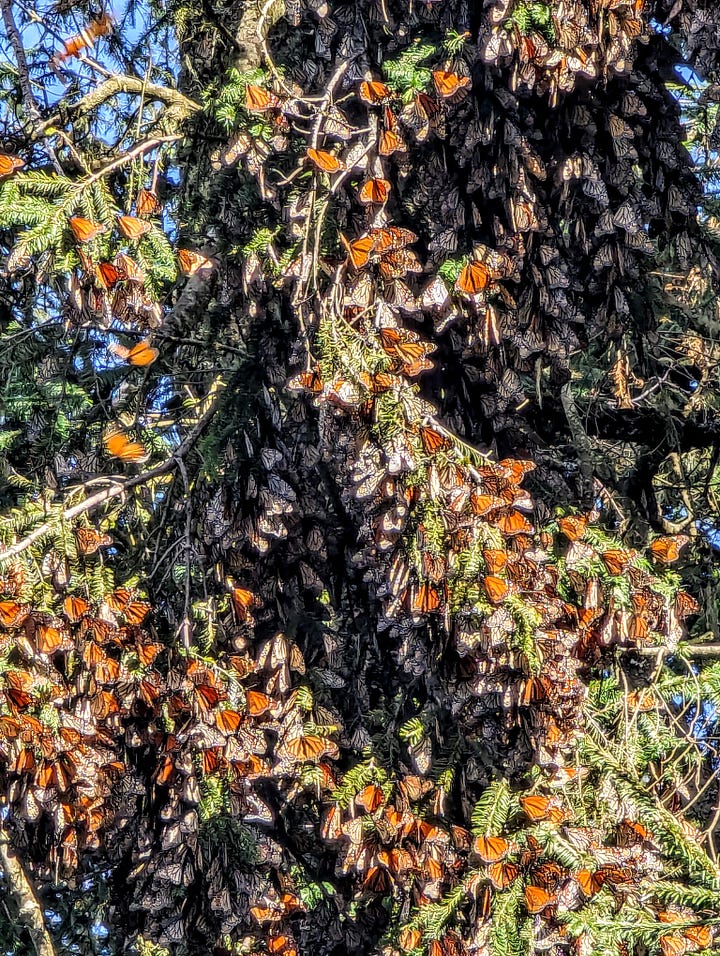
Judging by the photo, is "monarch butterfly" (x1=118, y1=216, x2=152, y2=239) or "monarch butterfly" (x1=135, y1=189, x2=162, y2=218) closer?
"monarch butterfly" (x1=118, y1=216, x2=152, y2=239)

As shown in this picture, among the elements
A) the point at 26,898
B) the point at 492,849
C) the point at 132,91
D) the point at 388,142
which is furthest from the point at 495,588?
the point at 132,91

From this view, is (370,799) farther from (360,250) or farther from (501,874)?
(360,250)

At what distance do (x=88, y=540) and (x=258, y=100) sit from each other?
1.08m

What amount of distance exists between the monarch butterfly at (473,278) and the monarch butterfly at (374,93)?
0.41 metres

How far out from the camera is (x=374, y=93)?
Answer: 2.28 meters

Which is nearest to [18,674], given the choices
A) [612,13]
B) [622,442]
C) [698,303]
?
[612,13]

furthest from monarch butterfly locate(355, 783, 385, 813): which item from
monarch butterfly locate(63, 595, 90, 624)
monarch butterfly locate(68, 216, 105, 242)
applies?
monarch butterfly locate(68, 216, 105, 242)

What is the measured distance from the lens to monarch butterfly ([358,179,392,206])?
2.28m

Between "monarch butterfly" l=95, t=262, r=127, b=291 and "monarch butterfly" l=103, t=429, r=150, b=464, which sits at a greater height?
"monarch butterfly" l=95, t=262, r=127, b=291

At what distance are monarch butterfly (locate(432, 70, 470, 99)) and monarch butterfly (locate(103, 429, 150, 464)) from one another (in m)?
1.22

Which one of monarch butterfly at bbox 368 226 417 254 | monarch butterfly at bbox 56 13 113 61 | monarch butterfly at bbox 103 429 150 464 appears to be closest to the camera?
monarch butterfly at bbox 368 226 417 254

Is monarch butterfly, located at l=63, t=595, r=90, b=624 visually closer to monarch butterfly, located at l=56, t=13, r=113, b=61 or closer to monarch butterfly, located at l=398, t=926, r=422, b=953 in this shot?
monarch butterfly, located at l=398, t=926, r=422, b=953

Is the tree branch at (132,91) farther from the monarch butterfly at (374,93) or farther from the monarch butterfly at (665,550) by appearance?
the monarch butterfly at (665,550)

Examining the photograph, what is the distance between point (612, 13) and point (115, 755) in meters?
2.04
